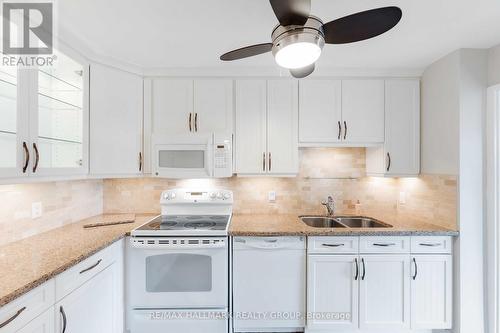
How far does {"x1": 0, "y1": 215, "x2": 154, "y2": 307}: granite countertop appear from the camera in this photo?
109 centimetres

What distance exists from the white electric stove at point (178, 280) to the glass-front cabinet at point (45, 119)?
30.3 inches

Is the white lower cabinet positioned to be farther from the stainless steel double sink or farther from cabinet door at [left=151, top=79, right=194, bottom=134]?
cabinet door at [left=151, top=79, right=194, bottom=134]

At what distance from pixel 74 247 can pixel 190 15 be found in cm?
164

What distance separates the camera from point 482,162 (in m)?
1.91

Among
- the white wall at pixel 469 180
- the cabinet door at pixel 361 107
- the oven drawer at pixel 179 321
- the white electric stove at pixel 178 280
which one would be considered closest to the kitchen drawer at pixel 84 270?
the white electric stove at pixel 178 280

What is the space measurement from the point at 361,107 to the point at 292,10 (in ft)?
5.31

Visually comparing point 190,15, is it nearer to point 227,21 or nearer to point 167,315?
point 227,21

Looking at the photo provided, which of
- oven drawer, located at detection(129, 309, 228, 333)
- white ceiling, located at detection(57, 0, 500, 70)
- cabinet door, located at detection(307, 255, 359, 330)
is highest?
white ceiling, located at detection(57, 0, 500, 70)

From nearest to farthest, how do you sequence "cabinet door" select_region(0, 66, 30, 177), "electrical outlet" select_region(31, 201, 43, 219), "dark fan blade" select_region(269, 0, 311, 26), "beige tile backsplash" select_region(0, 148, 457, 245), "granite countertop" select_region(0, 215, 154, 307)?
"dark fan blade" select_region(269, 0, 311, 26) < "granite countertop" select_region(0, 215, 154, 307) < "cabinet door" select_region(0, 66, 30, 177) < "electrical outlet" select_region(31, 201, 43, 219) < "beige tile backsplash" select_region(0, 148, 457, 245)

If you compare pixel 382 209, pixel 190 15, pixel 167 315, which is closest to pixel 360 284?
pixel 382 209

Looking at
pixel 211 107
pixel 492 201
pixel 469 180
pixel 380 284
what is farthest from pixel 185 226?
pixel 492 201

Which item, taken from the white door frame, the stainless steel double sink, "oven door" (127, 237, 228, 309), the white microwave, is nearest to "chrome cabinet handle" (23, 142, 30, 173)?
"oven door" (127, 237, 228, 309)

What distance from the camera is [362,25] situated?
1121mm

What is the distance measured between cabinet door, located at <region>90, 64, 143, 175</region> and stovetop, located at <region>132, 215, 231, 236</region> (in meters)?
0.54
